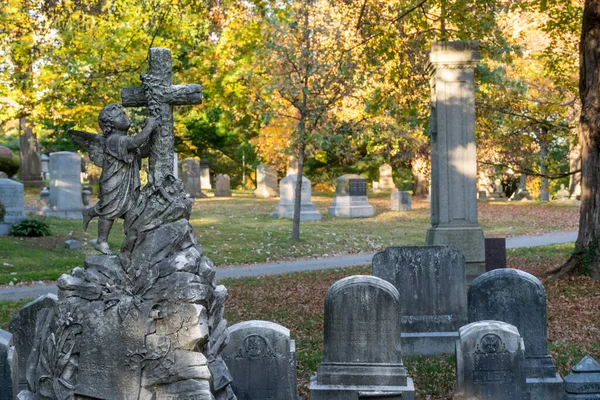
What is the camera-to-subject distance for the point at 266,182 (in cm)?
3981

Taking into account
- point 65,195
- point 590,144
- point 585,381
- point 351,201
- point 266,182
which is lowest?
point 585,381

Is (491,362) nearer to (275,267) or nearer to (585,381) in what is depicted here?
(585,381)

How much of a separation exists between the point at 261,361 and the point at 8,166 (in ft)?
107

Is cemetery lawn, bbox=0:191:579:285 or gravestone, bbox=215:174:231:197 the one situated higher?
gravestone, bbox=215:174:231:197

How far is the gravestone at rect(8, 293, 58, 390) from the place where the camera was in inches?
300

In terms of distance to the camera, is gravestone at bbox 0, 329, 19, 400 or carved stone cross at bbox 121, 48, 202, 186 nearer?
carved stone cross at bbox 121, 48, 202, 186

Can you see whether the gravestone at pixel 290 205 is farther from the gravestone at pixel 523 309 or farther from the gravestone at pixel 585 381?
the gravestone at pixel 585 381

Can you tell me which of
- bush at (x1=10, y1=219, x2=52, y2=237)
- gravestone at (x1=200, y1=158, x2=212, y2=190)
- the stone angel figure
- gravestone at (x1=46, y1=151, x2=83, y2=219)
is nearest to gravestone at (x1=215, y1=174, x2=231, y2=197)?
gravestone at (x1=200, y1=158, x2=212, y2=190)

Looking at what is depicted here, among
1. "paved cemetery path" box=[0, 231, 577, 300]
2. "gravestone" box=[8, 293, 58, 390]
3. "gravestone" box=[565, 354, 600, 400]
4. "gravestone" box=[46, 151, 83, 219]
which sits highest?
"gravestone" box=[46, 151, 83, 219]

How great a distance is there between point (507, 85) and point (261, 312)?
9757 millimetres

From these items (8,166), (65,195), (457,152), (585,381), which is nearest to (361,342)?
(585,381)

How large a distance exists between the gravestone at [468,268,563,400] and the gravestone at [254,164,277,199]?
101ft

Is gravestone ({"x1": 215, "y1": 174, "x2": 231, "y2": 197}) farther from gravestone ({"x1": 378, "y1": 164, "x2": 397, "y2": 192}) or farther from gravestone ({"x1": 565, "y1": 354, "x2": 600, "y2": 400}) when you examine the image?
gravestone ({"x1": 565, "y1": 354, "x2": 600, "y2": 400})

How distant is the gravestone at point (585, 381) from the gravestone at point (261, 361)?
255cm
